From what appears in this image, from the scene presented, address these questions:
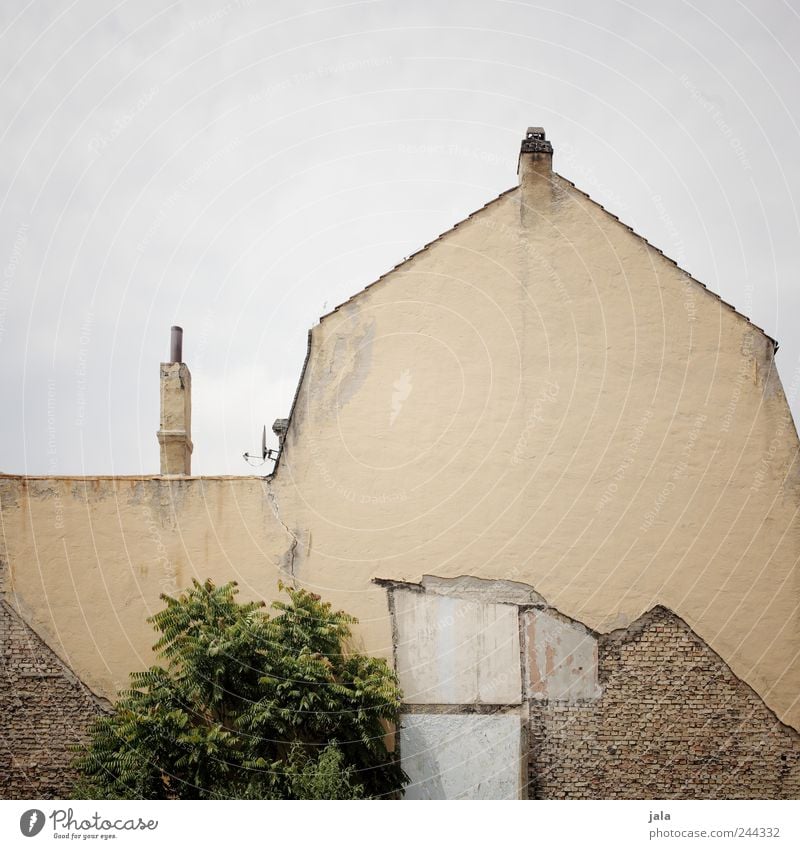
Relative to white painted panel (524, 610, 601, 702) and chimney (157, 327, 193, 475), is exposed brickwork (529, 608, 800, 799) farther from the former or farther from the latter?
chimney (157, 327, 193, 475)

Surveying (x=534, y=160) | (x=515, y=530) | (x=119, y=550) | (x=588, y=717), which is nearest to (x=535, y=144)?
(x=534, y=160)

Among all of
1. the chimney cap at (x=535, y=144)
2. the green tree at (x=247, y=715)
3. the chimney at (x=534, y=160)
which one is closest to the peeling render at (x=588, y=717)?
the green tree at (x=247, y=715)

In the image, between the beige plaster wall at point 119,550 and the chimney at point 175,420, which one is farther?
the chimney at point 175,420

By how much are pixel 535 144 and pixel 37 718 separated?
1005cm

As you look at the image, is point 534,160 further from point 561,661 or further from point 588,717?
point 588,717

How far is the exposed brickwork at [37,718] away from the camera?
10734 millimetres

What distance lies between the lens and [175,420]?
40.7 ft

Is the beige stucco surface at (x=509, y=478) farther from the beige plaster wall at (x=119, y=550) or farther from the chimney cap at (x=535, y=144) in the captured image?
the chimney cap at (x=535, y=144)

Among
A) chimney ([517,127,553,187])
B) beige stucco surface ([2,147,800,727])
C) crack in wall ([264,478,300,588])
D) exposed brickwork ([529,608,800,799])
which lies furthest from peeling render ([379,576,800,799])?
chimney ([517,127,553,187])

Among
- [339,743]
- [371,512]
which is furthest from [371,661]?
[371,512]

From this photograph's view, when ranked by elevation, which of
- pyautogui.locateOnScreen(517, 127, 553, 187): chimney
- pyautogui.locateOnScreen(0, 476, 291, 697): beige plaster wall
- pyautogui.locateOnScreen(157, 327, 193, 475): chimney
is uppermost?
pyautogui.locateOnScreen(517, 127, 553, 187): chimney

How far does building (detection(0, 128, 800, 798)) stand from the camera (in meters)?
10.7

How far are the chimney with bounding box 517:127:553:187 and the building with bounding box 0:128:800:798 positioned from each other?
6 cm

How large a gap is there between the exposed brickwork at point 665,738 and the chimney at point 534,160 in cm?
645
